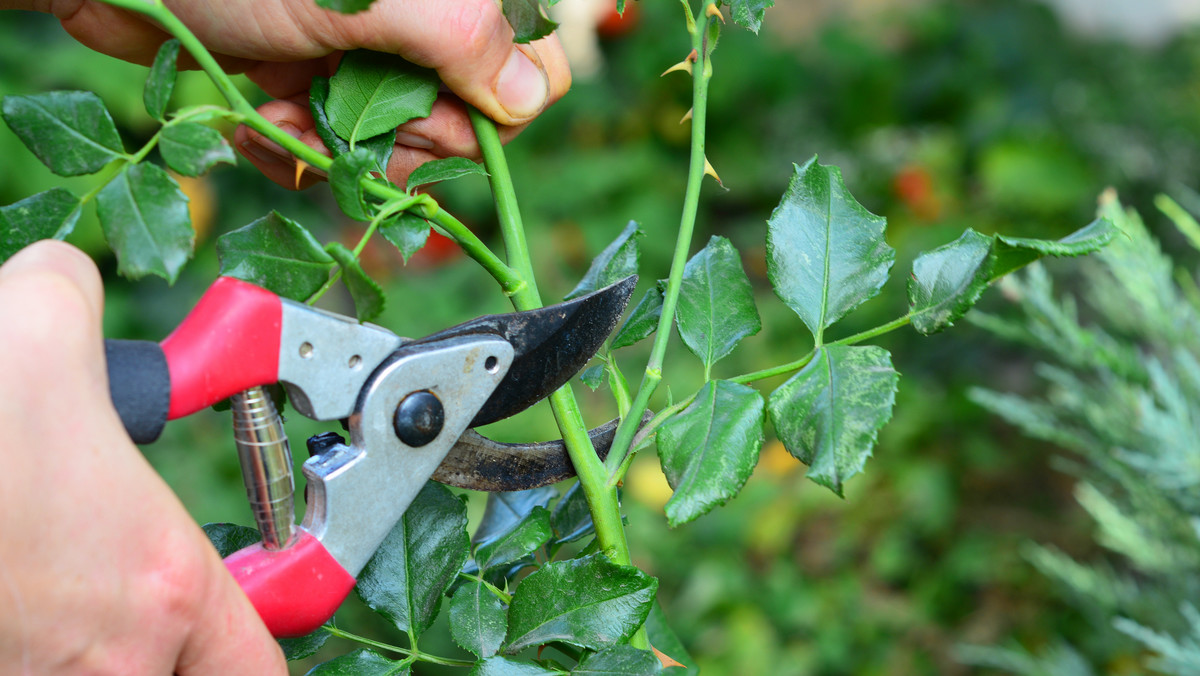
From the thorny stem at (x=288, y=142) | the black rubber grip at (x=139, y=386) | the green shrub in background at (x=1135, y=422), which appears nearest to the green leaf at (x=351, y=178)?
the thorny stem at (x=288, y=142)

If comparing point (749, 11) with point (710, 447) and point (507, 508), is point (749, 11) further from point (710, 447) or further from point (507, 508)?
point (507, 508)

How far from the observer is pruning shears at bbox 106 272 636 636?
46 centimetres

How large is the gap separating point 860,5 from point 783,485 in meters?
2.60

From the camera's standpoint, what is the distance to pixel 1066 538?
2018mm

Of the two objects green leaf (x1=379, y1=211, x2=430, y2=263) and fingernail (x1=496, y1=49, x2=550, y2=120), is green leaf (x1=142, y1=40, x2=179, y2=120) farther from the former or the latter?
fingernail (x1=496, y1=49, x2=550, y2=120)

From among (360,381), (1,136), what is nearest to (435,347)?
(360,381)

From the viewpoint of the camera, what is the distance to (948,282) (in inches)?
20.5

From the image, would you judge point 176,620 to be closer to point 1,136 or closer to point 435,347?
point 435,347

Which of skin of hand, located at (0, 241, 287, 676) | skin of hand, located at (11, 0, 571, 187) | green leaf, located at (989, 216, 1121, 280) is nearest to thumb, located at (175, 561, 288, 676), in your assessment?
skin of hand, located at (0, 241, 287, 676)

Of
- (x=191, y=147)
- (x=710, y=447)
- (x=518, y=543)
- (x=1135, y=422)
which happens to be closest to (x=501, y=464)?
(x=518, y=543)

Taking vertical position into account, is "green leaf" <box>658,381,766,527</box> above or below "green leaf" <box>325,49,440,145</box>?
below

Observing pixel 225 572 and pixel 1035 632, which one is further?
pixel 1035 632

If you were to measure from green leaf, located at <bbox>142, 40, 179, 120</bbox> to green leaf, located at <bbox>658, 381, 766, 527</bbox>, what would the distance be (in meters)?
0.32

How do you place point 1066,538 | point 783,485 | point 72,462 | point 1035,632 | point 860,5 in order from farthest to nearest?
point 860,5 → point 783,485 → point 1066,538 → point 1035,632 → point 72,462
